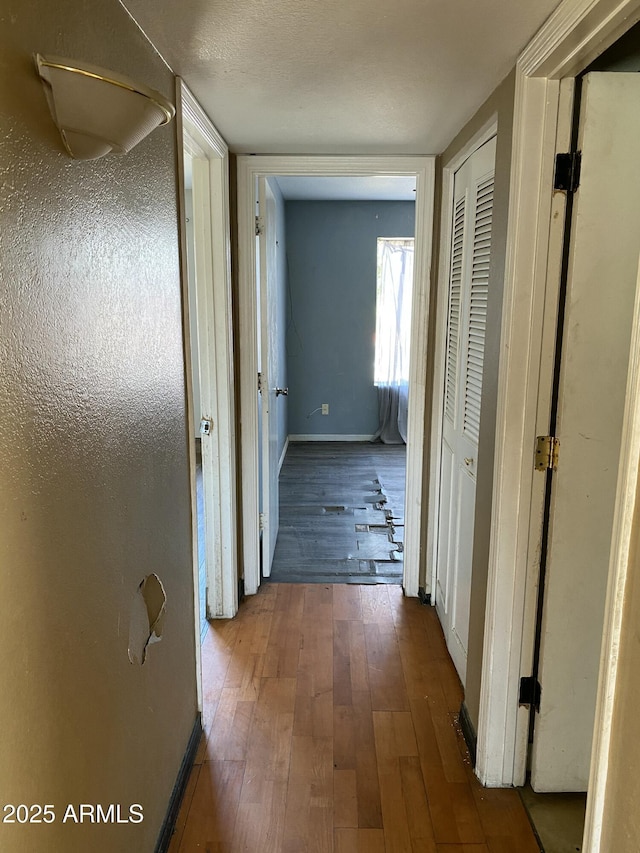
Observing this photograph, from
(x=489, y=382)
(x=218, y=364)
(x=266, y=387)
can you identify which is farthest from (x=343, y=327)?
(x=489, y=382)

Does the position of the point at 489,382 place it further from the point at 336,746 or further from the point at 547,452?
the point at 336,746

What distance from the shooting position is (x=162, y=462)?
1529 mm

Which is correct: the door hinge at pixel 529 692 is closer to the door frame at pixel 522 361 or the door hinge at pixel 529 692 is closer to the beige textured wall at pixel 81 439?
the door frame at pixel 522 361

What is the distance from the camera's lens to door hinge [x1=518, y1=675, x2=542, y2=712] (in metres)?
1.71

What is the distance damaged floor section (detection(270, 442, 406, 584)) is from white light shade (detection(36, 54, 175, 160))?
251cm

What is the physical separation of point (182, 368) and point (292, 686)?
1331mm

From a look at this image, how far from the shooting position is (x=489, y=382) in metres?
1.77

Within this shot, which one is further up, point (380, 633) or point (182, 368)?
point (182, 368)

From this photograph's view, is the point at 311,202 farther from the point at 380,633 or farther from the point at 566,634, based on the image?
the point at 566,634

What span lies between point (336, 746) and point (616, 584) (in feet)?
4.28

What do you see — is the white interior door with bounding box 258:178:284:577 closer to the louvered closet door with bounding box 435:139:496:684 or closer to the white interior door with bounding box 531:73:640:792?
the louvered closet door with bounding box 435:139:496:684

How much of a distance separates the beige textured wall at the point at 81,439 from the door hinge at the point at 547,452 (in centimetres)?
101

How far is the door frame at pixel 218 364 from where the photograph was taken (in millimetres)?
2414


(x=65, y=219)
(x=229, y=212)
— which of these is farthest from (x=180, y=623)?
(x=229, y=212)
